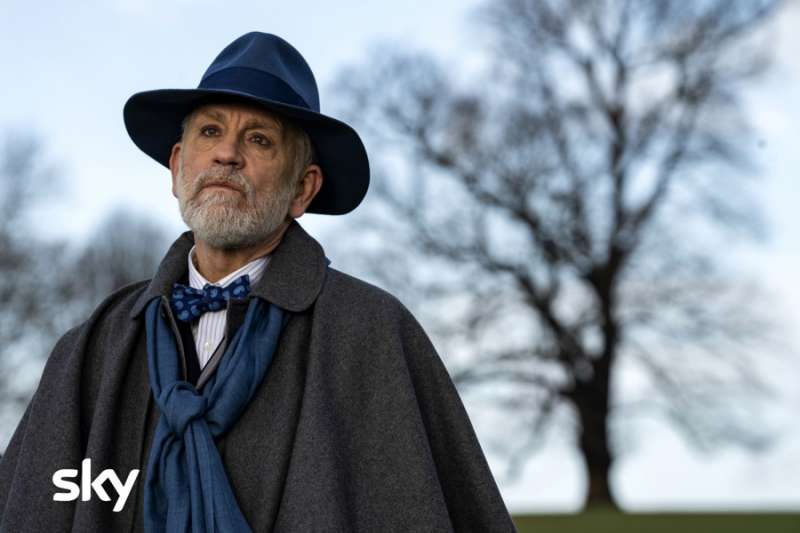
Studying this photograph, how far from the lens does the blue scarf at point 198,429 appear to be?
10.5 feet

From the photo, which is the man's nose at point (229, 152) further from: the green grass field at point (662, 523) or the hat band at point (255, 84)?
the green grass field at point (662, 523)

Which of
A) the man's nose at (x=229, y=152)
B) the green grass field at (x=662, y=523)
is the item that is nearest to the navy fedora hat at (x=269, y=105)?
the man's nose at (x=229, y=152)

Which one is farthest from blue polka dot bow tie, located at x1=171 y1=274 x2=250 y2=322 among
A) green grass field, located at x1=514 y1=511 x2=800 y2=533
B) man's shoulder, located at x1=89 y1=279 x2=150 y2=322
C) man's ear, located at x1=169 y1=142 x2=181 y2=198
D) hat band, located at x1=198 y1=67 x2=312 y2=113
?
green grass field, located at x1=514 y1=511 x2=800 y2=533

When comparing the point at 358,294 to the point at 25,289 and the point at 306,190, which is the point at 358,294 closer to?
the point at 306,190

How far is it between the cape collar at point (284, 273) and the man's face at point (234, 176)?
10 centimetres

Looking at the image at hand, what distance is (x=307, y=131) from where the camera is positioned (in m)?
3.82

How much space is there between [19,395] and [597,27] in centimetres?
1406

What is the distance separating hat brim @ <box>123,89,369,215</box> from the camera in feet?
12.1

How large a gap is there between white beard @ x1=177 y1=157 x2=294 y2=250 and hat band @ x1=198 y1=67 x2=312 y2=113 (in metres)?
0.28

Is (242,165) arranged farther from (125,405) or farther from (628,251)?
(628,251)

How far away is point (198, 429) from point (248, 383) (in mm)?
194

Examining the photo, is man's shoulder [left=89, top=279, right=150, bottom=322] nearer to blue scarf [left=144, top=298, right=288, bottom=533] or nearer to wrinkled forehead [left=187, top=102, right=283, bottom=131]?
blue scarf [left=144, top=298, right=288, bottom=533]

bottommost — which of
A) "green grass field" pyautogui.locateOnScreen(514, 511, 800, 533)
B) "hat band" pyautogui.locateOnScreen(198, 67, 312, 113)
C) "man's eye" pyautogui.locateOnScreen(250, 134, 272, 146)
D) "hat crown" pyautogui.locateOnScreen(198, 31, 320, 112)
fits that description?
"man's eye" pyautogui.locateOnScreen(250, 134, 272, 146)

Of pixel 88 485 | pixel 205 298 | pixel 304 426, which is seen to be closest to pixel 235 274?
pixel 205 298
